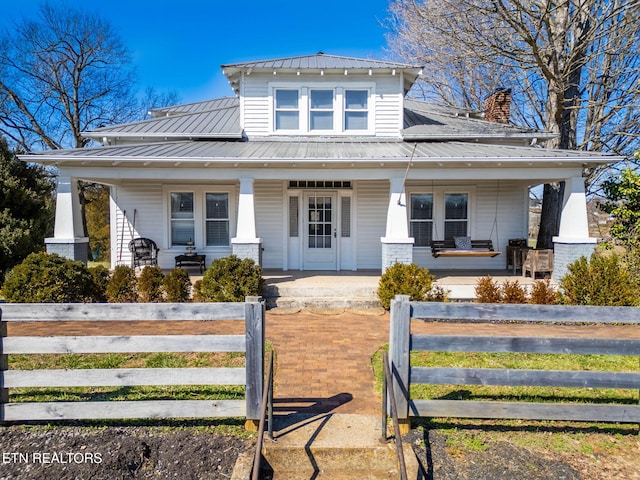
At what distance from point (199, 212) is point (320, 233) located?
3.75 meters

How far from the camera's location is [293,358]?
18.6 feet

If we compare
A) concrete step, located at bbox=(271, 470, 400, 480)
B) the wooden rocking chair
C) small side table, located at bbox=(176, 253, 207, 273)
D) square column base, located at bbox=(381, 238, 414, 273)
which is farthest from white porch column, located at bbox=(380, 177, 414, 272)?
the wooden rocking chair

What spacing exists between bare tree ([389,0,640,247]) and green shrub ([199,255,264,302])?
8.47 metres

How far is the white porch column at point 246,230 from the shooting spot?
31.1 ft

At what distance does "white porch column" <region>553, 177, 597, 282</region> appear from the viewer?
9.41m

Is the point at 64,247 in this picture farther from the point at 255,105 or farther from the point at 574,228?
the point at 574,228

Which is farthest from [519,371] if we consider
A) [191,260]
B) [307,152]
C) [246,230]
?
→ [191,260]

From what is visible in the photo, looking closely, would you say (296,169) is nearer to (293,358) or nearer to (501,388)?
(293,358)

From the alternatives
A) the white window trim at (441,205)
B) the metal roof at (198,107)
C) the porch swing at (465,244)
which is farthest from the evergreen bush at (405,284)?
the metal roof at (198,107)

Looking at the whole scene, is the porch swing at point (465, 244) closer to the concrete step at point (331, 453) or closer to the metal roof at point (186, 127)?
the metal roof at point (186, 127)

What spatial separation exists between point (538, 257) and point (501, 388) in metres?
6.86

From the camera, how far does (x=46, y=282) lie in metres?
7.80

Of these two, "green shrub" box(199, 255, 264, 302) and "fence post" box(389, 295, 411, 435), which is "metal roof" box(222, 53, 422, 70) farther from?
"fence post" box(389, 295, 411, 435)

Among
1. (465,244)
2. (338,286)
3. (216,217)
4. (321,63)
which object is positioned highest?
(321,63)
